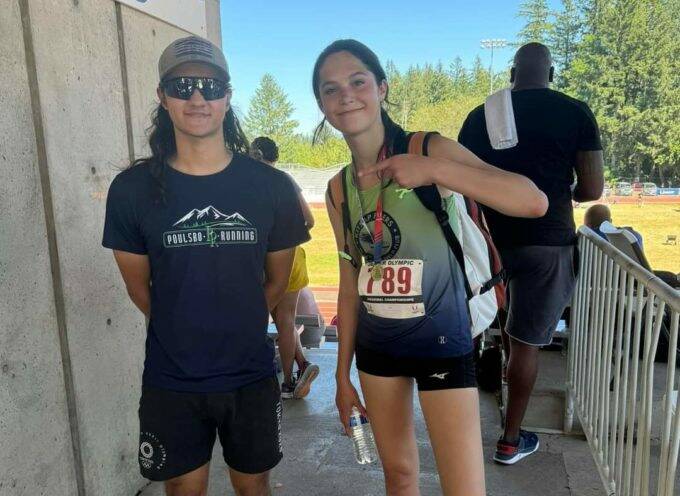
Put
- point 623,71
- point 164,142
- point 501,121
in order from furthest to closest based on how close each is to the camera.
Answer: point 623,71 → point 501,121 → point 164,142

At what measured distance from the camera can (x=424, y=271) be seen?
65.4 inches

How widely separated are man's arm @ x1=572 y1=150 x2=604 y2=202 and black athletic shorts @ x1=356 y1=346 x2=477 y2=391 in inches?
62.6

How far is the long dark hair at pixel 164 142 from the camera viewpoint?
171cm

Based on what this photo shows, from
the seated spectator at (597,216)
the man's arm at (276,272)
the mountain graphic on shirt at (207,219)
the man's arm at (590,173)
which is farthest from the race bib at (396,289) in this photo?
the seated spectator at (597,216)

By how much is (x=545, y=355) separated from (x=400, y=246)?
2.84 metres

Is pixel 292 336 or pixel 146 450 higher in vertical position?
pixel 146 450

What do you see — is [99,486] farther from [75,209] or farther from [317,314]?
[317,314]

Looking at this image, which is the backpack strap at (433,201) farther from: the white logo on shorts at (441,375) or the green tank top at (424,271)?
the white logo on shorts at (441,375)

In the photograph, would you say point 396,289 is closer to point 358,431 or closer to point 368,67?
point 358,431

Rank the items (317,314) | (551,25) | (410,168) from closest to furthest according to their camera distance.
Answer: (410,168), (317,314), (551,25)

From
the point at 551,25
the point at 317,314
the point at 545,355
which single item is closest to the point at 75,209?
the point at 317,314

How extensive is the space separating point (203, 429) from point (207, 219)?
718mm

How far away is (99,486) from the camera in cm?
238

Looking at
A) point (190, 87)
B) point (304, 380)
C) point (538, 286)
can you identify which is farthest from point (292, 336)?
point (190, 87)
